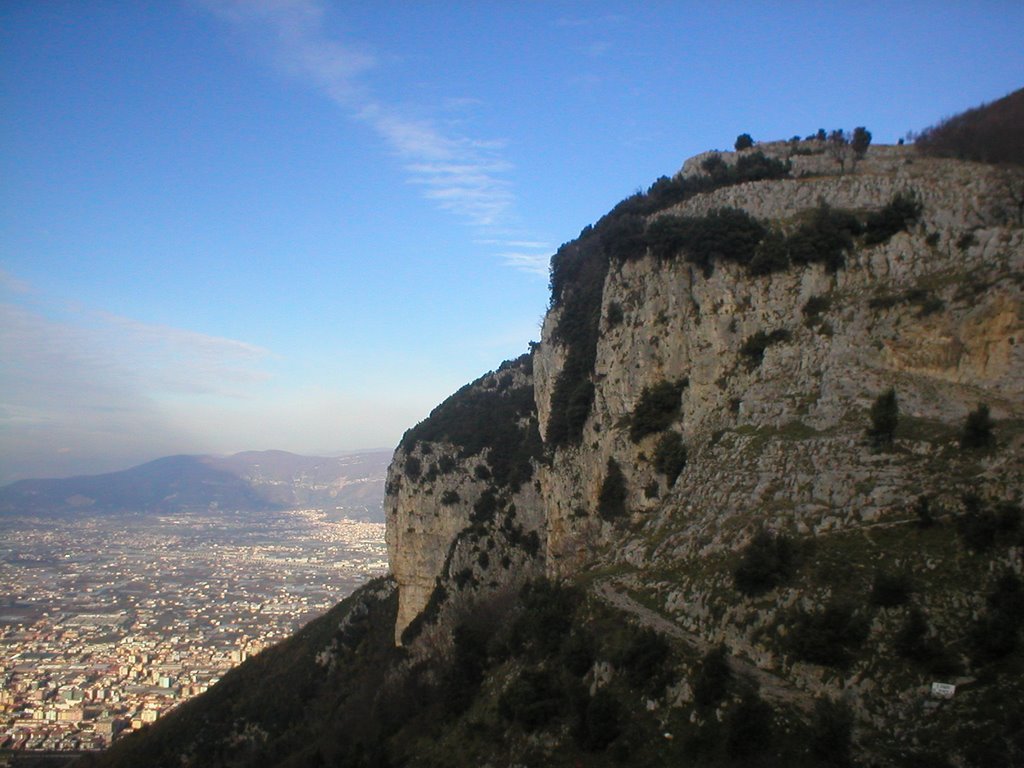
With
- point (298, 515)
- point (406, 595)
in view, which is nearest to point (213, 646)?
point (406, 595)

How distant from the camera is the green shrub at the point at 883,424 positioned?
18641 mm

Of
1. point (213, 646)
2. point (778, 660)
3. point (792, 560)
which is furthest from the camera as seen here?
point (213, 646)

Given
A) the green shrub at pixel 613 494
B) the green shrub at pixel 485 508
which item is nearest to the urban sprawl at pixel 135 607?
the green shrub at pixel 485 508

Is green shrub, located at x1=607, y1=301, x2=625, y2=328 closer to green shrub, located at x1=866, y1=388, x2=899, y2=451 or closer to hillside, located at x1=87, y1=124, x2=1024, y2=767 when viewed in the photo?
hillside, located at x1=87, y1=124, x2=1024, y2=767

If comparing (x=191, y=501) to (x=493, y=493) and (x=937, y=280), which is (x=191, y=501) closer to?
(x=493, y=493)

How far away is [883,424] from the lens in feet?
61.3

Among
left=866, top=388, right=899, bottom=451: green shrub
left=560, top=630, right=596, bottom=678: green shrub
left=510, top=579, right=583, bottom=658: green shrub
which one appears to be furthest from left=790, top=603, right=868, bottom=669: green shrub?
left=510, top=579, right=583, bottom=658: green shrub

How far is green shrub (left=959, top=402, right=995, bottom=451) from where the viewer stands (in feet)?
56.6

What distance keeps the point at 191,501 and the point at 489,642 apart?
188154 mm

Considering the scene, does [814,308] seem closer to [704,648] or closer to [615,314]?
[615,314]

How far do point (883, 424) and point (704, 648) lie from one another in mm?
7220

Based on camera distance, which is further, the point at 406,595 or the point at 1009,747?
the point at 406,595

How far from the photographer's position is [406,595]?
42.5m

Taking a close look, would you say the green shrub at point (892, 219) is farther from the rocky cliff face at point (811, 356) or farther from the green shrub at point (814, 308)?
the green shrub at point (814, 308)
